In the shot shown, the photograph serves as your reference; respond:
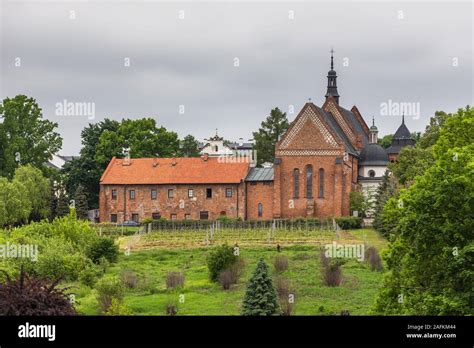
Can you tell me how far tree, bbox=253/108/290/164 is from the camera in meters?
95.1

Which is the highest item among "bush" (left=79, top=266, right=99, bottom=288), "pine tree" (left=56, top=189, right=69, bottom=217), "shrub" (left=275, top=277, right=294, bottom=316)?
"pine tree" (left=56, top=189, right=69, bottom=217)

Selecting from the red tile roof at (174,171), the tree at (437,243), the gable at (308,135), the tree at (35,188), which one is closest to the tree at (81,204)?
the red tile roof at (174,171)

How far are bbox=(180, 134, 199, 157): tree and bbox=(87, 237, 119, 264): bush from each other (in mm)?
60124

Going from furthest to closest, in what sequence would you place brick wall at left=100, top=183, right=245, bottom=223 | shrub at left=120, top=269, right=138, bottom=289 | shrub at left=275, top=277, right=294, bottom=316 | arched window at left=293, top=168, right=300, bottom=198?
brick wall at left=100, top=183, right=245, bottom=223 → arched window at left=293, top=168, right=300, bottom=198 → shrub at left=120, top=269, right=138, bottom=289 → shrub at left=275, top=277, right=294, bottom=316

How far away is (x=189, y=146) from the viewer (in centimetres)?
10600

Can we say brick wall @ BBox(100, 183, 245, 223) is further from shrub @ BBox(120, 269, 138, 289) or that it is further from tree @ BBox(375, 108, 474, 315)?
tree @ BBox(375, 108, 474, 315)

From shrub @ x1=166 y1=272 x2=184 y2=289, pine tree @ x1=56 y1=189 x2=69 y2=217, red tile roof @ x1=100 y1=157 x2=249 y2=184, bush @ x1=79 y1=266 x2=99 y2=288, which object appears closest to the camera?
bush @ x1=79 y1=266 x2=99 y2=288

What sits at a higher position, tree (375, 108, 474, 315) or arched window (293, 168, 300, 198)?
arched window (293, 168, 300, 198)

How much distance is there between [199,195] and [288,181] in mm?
6960

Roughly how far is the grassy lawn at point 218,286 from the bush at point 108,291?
0.35 m

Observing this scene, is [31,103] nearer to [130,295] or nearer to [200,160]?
[200,160]

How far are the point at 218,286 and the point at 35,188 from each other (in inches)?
1153

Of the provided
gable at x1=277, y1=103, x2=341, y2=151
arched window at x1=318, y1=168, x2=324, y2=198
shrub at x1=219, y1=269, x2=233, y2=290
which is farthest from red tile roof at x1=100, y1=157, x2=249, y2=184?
shrub at x1=219, y1=269, x2=233, y2=290
